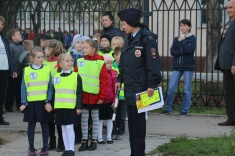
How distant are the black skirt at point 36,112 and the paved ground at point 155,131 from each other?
23.9 inches

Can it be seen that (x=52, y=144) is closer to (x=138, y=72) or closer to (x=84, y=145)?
(x=84, y=145)

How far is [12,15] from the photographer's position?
1386 centimetres

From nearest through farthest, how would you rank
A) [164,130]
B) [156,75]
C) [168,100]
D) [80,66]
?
[156,75] < [80,66] < [164,130] < [168,100]

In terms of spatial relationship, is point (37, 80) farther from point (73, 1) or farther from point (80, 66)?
point (73, 1)

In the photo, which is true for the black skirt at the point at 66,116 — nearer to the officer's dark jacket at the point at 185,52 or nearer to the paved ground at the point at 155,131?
the paved ground at the point at 155,131

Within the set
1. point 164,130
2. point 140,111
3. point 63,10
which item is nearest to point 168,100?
point 164,130

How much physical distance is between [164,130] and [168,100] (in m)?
1.88

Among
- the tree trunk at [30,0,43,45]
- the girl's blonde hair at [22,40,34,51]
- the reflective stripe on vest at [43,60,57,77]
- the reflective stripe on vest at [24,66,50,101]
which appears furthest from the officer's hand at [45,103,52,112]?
the tree trunk at [30,0,43,45]

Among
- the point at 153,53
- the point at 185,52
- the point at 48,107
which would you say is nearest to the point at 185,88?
the point at 185,52

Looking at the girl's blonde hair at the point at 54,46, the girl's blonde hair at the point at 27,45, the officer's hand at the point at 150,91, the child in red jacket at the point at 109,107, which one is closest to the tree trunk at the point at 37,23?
the girl's blonde hair at the point at 27,45

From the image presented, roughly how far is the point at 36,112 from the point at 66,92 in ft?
1.74

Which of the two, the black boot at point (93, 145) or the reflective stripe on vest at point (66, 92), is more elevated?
the reflective stripe on vest at point (66, 92)

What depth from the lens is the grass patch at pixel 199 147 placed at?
7.86 m

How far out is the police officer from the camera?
7297 mm
